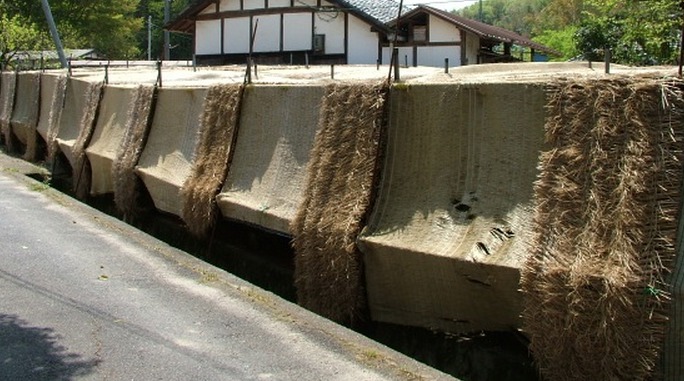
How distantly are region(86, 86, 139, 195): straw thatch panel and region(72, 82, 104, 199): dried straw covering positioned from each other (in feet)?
0.37

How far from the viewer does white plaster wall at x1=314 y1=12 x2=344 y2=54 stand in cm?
2131

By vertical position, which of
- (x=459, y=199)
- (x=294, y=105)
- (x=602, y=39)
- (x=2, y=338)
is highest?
(x=602, y=39)

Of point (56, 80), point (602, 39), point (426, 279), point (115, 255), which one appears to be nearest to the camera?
point (426, 279)

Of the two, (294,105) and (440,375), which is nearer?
(440,375)

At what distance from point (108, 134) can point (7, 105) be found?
26.7 feet

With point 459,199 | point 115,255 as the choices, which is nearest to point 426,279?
point 459,199

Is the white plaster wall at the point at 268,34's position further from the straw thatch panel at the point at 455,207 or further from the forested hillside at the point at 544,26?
the straw thatch panel at the point at 455,207

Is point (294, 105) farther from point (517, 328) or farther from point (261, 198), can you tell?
point (517, 328)

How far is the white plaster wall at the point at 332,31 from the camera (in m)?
21.3

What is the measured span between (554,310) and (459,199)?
1254 mm

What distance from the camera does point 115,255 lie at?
7.69 metres

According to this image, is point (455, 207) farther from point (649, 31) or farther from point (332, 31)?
point (332, 31)

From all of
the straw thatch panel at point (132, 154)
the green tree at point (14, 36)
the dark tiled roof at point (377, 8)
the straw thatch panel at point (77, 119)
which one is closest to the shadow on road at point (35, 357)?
the straw thatch panel at point (132, 154)

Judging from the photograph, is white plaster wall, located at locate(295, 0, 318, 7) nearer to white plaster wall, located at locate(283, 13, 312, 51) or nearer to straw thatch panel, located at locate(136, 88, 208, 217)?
white plaster wall, located at locate(283, 13, 312, 51)
